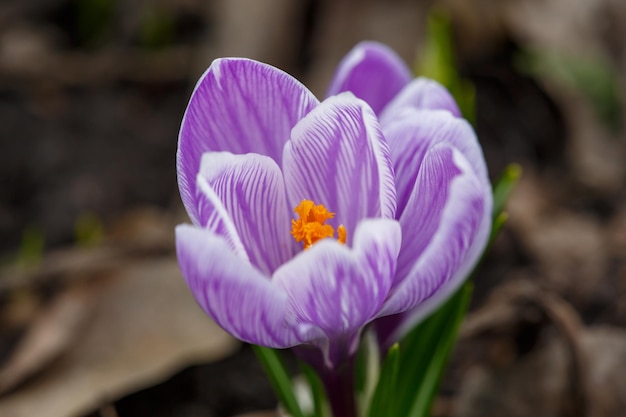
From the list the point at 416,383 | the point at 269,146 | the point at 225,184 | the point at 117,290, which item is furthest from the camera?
the point at 117,290

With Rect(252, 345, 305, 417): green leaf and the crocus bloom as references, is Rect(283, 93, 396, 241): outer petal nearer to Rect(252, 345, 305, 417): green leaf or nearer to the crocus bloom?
the crocus bloom

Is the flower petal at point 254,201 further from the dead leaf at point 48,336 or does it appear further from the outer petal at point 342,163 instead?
the dead leaf at point 48,336

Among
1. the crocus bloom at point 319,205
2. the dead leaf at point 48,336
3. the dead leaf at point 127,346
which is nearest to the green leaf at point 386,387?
the crocus bloom at point 319,205

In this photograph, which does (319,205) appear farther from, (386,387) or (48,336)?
(48,336)

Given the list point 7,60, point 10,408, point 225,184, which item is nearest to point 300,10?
point 7,60

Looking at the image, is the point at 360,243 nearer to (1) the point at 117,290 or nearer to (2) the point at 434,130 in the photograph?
(2) the point at 434,130

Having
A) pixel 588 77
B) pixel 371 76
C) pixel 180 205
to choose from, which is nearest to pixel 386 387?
pixel 371 76
